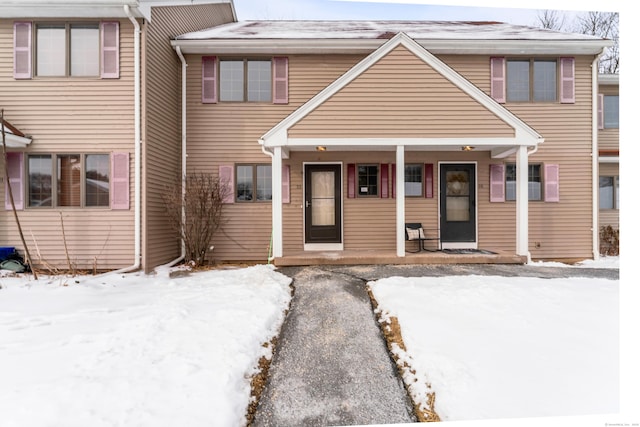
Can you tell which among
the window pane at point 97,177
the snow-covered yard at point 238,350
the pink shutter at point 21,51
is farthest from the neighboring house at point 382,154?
the snow-covered yard at point 238,350

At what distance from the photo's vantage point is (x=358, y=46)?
6.24m

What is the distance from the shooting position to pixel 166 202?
5.80m

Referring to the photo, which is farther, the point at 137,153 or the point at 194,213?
the point at 194,213

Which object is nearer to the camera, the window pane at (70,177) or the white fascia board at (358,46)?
the window pane at (70,177)

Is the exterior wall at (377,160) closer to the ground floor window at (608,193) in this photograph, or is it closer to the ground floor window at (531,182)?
the ground floor window at (531,182)

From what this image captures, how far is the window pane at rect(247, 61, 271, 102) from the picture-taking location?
6410 mm

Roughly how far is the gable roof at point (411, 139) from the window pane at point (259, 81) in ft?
5.12

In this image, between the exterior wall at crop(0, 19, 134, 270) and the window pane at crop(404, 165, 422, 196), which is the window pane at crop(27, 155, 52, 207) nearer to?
the exterior wall at crop(0, 19, 134, 270)

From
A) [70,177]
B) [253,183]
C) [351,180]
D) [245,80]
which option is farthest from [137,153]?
[351,180]

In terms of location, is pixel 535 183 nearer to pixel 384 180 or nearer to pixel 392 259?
pixel 384 180

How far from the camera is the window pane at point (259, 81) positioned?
6.41 meters

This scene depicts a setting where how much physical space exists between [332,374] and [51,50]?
6.37 meters

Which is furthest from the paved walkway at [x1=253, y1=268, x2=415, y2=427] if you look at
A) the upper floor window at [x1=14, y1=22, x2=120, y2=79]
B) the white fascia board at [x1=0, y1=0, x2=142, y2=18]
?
the white fascia board at [x1=0, y1=0, x2=142, y2=18]

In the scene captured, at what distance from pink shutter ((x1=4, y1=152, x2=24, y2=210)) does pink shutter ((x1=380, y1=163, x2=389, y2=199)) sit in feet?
19.8
